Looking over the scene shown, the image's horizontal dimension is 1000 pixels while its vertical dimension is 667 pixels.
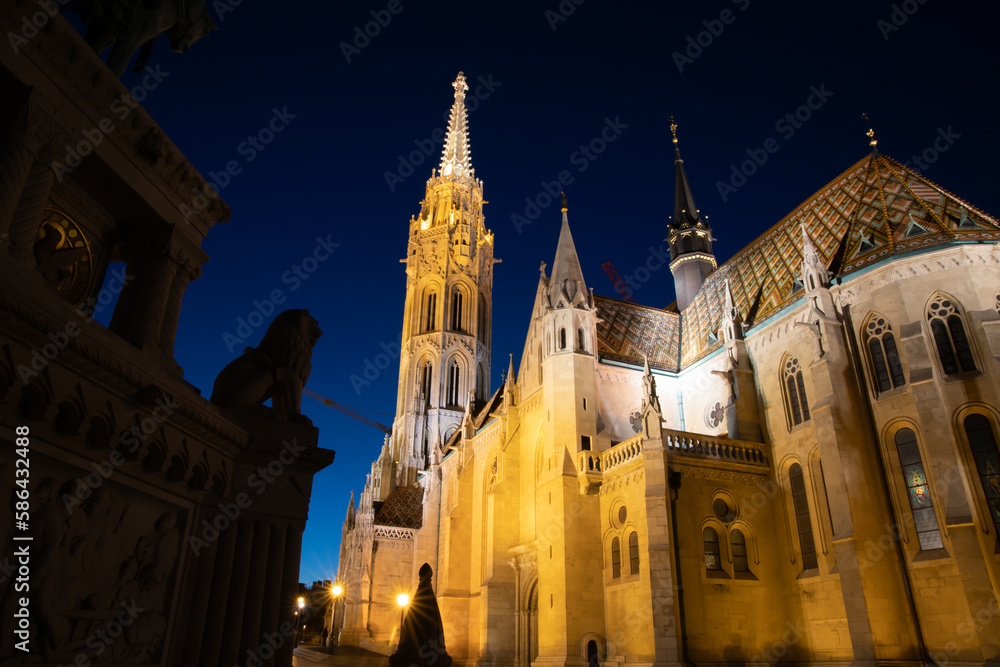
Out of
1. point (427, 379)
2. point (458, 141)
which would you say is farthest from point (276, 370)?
point (458, 141)

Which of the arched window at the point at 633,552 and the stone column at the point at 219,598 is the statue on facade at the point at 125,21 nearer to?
the stone column at the point at 219,598

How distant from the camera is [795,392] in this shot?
24531mm

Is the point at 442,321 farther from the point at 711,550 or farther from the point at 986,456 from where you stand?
the point at 986,456

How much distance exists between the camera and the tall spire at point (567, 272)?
3069 centimetres

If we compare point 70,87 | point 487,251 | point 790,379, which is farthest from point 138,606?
point 487,251

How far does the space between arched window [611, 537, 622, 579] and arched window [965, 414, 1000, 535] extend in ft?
37.3

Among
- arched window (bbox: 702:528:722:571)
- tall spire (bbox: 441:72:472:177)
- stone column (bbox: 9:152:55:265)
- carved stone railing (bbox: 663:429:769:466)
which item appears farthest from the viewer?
tall spire (bbox: 441:72:472:177)

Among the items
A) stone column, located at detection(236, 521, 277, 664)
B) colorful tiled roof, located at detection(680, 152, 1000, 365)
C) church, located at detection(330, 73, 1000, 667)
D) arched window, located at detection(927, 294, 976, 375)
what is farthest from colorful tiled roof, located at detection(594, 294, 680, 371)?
stone column, located at detection(236, 521, 277, 664)

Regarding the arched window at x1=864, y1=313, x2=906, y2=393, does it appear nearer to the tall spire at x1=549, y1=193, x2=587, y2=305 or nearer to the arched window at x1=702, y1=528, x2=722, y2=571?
the arched window at x1=702, y1=528, x2=722, y2=571

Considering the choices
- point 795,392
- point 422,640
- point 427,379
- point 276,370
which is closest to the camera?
point 276,370

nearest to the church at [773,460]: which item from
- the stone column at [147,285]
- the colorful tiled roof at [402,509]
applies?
the stone column at [147,285]

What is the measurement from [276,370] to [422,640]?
6.69 metres

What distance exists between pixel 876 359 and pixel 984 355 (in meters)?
3.06

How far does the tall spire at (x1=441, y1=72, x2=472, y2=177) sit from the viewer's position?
7500 centimetres
